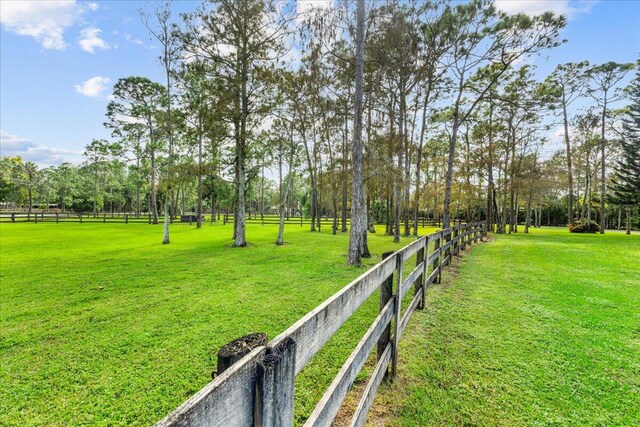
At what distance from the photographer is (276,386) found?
94cm

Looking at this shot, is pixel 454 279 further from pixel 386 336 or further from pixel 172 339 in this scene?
pixel 172 339

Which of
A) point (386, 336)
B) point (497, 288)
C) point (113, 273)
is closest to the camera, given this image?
point (386, 336)

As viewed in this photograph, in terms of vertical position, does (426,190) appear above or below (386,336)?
above

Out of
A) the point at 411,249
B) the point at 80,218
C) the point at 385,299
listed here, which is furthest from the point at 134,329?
the point at 80,218

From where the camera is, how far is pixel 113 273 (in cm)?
827

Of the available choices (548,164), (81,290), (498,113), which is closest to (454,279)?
(81,290)

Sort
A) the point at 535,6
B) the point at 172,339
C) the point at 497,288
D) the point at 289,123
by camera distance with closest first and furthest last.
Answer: the point at 172,339 → the point at 497,288 → the point at 535,6 → the point at 289,123

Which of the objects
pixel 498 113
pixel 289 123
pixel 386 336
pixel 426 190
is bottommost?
pixel 386 336

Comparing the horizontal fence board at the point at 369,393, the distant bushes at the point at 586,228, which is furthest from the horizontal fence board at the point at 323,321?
the distant bushes at the point at 586,228

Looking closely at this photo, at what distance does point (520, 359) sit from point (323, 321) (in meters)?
3.28

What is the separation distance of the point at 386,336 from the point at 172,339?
2996 millimetres

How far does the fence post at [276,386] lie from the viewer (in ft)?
2.91

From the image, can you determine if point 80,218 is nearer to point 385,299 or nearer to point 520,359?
point 385,299

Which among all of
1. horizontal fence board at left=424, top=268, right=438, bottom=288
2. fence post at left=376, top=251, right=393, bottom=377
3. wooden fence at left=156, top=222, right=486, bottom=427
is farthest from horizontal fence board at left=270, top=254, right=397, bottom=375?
horizontal fence board at left=424, top=268, right=438, bottom=288
